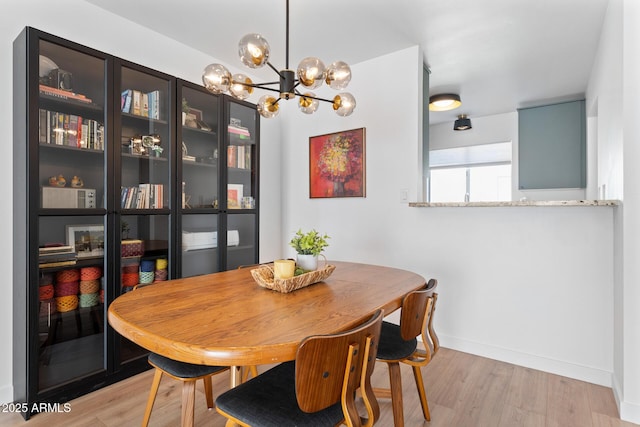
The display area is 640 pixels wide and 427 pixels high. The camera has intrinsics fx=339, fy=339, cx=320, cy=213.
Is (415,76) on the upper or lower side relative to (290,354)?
upper

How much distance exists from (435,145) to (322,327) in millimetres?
4782

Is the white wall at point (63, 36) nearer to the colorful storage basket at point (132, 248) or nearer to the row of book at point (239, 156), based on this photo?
the colorful storage basket at point (132, 248)

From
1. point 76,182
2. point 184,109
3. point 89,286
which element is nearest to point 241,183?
point 184,109

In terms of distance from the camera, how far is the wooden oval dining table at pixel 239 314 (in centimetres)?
90

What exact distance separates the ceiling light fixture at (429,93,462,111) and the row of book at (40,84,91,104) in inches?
131

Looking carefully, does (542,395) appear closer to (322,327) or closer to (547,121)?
(322,327)

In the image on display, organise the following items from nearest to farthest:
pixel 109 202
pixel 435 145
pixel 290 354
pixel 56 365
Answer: pixel 290 354 → pixel 56 365 → pixel 109 202 → pixel 435 145

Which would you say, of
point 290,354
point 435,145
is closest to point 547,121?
point 435,145

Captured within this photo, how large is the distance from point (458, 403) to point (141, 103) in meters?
2.75

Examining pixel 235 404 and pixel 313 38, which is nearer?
pixel 235 404

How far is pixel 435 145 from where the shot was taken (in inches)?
207

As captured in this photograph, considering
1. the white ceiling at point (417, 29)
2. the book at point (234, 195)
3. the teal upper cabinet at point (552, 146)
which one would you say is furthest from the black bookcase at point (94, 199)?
the teal upper cabinet at point (552, 146)

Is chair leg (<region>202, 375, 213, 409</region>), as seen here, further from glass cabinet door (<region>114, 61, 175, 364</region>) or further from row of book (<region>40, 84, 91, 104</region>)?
row of book (<region>40, 84, 91, 104</region>)

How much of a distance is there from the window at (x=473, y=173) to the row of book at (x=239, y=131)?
304 cm
